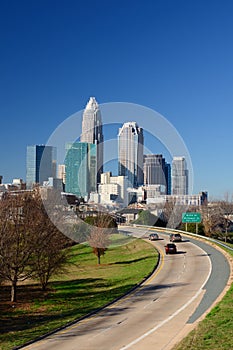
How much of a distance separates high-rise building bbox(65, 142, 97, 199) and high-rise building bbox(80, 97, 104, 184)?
78 cm

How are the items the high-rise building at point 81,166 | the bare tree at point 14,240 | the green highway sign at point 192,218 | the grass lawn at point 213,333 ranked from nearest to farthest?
1. the grass lawn at point 213,333
2. the bare tree at point 14,240
3. the high-rise building at point 81,166
4. the green highway sign at point 192,218

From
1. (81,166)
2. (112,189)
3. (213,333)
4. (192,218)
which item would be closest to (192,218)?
(192,218)

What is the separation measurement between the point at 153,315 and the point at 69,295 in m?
10.9

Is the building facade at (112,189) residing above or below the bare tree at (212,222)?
above

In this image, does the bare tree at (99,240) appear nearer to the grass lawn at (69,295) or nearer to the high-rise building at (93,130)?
the grass lawn at (69,295)

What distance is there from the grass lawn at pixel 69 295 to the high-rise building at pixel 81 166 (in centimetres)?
881

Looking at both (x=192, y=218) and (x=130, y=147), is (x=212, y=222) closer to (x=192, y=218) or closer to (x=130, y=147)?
(x=192, y=218)

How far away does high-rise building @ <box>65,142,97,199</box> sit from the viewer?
45178 mm

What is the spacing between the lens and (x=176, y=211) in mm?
90750

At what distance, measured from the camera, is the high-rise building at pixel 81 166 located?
45178 mm

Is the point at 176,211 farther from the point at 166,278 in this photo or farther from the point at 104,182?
the point at 166,278

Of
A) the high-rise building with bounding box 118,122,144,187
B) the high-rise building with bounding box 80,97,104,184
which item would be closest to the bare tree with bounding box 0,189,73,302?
the high-rise building with bounding box 118,122,144,187

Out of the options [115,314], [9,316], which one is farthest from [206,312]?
[9,316]

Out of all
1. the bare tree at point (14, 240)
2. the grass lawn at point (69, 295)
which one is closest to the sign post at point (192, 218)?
the grass lawn at point (69, 295)
